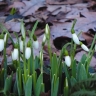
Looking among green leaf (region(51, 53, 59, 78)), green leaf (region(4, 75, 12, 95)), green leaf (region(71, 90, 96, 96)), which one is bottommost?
green leaf (region(71, 90, 96, 96))

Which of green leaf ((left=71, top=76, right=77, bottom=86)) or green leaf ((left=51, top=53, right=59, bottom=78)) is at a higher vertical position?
green leaf ((left=51, top=53, right=59, bottom=78))

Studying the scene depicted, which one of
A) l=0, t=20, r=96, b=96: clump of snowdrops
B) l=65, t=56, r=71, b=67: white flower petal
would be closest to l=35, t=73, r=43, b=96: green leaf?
l=0, t=20, r=96, b=96: clump of snowdrops

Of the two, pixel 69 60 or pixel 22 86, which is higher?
pixel 69 60

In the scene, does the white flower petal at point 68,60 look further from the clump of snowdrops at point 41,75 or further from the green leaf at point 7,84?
the green leaf at point 7,84

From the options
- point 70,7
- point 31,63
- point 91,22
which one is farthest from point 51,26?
point 31,63

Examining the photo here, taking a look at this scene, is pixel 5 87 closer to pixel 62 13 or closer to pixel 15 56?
pixel 15 56

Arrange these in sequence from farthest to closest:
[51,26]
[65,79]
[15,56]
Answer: [51,26] → [65,79] → [15,56]

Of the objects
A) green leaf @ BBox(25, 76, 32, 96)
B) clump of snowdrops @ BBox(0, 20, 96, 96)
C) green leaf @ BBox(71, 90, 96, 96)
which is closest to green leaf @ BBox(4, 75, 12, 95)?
clump of snowdrops @ BBox(0, 20, 96, 96)

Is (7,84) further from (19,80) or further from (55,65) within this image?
(55,65)

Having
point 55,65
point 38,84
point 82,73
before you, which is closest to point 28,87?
point 38,84

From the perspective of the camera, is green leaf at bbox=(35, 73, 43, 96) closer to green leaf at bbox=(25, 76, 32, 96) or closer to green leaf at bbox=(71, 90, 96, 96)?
green leaf at bbox=(25, 76, 32, 96)

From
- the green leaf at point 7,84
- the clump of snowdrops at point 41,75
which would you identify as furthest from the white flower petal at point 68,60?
the green leaf at point 7,84
